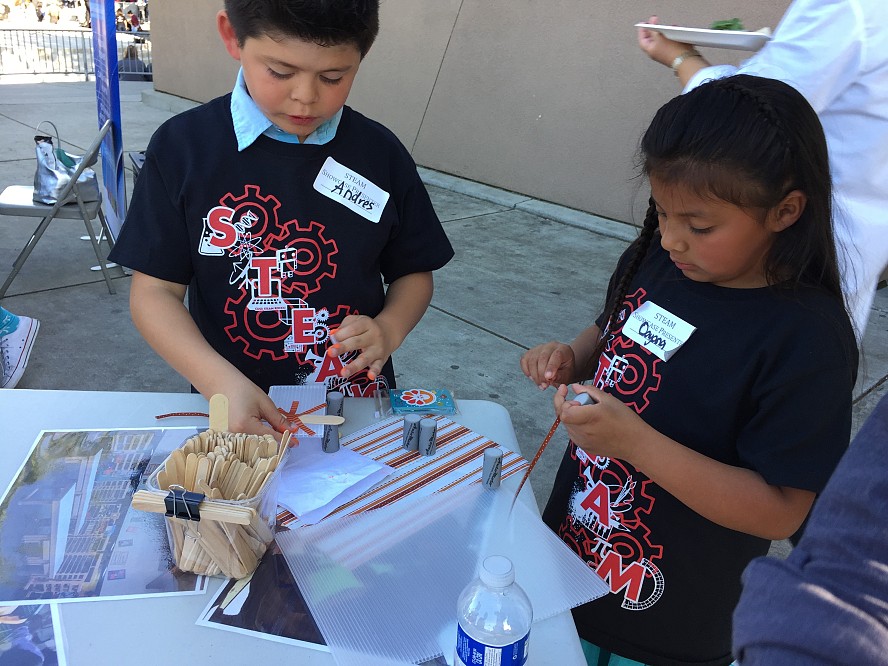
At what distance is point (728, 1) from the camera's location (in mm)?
4828

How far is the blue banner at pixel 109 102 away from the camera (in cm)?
410

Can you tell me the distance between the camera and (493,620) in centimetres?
86

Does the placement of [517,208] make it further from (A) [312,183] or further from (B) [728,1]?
(A) [312,183]

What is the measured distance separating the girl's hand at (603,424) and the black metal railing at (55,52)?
1318 cm

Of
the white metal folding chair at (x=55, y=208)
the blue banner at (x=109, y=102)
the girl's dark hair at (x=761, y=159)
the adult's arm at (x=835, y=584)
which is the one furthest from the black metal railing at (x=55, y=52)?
the adult's arm at (x=835, y=584)

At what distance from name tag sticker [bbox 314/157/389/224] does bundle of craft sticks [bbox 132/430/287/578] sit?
2.23 feet

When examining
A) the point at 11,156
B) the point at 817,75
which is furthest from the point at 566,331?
the point at 11,156

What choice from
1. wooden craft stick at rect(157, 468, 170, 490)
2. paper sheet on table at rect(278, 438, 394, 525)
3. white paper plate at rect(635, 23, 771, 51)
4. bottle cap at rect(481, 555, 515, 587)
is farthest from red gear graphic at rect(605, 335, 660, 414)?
white paper plate at rect(635, 23, 771, 51)

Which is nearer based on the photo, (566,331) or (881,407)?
(881,407)

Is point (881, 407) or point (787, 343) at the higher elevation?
point (881, 407)

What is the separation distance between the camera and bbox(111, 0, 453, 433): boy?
1367mm

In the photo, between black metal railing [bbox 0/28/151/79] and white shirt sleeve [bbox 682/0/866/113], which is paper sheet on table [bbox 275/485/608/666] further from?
black metal railing [bbox 0/28/151/79]

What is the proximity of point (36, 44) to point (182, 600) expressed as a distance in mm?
19218

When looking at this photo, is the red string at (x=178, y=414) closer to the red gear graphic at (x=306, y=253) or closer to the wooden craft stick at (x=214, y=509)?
the red gear graphic at (x=306, y=253)
